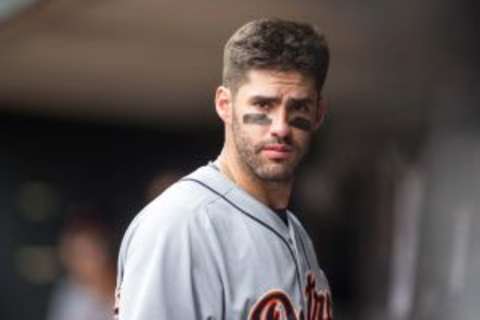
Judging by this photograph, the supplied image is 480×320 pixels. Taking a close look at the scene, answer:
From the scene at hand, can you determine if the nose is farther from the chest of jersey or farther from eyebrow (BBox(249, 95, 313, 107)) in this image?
the chest of jersey

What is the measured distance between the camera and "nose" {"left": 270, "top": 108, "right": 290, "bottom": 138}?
5.41 feet

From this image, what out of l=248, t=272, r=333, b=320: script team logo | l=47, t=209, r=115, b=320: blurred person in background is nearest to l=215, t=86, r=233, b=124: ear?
l=248, t=272, r=333, b=320: script team logo

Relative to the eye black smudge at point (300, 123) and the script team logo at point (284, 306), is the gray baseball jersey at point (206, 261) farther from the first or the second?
the eye black smudge at point (300, 123)

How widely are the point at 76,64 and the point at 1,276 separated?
1.27 m

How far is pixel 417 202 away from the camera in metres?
4.03

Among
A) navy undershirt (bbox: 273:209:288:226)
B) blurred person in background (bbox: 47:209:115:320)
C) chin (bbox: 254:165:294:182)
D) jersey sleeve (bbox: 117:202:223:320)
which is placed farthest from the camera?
blurred person in background (bbox: 47:209:115:320)

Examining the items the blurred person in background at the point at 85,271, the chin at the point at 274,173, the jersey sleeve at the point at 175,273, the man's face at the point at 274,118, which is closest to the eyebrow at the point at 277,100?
the man's face at the point at 274,118

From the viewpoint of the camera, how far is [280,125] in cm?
165

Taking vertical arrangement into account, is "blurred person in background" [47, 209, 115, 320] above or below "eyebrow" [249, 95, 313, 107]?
below

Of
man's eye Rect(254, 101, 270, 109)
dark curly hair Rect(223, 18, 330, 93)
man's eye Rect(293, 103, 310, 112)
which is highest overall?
dark curly hair Rect(223, 18, 330, 93)

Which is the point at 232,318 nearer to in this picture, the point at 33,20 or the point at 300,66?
the point at 300,66

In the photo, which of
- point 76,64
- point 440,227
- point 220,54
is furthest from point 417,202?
point 76,64

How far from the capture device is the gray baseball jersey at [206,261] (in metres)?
1.58

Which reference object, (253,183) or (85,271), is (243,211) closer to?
(253,183)
